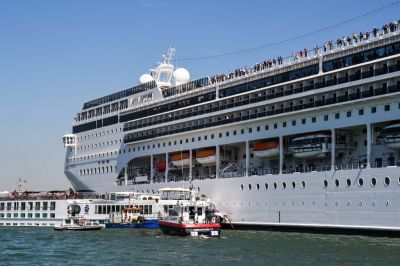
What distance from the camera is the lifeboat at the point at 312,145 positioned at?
132ft

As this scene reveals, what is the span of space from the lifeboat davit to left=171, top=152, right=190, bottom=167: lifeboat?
1.25 meters

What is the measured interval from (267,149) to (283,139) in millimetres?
1294

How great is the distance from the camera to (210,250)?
1289 inches

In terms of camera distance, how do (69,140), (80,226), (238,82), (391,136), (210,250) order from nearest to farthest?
(210,250)
(391,136)
(238,82)
(80,226)
(69,140)

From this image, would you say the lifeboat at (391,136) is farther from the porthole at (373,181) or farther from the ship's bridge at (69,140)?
the ship's bridge at (69,140)

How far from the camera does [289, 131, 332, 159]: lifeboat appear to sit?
40.4m

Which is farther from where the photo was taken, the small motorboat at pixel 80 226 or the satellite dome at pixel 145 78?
the satellite dome at pixel 145 78

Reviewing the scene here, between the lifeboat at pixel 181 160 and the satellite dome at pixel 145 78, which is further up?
the satellite dome at pixel 145 78

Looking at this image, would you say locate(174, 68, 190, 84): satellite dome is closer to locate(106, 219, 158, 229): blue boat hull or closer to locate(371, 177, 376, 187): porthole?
locate(106, 219, 158, 229): blue boat hull

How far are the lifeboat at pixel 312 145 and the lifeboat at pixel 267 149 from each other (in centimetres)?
200

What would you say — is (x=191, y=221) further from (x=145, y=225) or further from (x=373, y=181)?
(x=373, y=181)

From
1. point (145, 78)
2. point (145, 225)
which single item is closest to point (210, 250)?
point (145, 225)

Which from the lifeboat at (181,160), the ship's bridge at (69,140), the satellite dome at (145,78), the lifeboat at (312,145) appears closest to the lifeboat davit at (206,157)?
the lifeboat at (181,160)

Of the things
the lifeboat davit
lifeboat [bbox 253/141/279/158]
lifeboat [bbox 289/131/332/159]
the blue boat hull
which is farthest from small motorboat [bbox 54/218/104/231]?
lifeboat [bbox 289/131/332/159]
